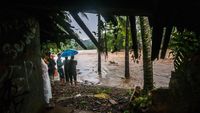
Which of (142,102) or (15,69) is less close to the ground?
(15,69)

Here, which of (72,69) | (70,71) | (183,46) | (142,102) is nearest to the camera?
(183,46)

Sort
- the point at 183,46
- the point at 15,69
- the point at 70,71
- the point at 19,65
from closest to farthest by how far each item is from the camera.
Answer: the point at 15,69 → the point at 19,65 → the point at 183,46 → the point at 70,71

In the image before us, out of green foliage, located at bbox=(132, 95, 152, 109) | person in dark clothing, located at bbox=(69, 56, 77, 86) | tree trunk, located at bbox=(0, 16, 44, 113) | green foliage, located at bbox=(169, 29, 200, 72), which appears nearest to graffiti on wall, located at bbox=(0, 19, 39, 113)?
tree trunk, located at bbox=(0, 16, 44, 113)

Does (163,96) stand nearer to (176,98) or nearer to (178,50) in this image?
(176,98)

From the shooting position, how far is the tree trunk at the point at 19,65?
6027 millimetres

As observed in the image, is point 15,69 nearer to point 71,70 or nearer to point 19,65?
point 19,65

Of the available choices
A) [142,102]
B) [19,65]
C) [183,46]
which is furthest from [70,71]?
[19,65]

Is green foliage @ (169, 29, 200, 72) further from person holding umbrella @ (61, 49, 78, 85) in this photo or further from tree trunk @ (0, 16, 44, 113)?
person holding umbrella @ (61, 49, 78, 85)

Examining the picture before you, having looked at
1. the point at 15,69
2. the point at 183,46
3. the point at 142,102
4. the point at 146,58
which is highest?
the point at 183,46

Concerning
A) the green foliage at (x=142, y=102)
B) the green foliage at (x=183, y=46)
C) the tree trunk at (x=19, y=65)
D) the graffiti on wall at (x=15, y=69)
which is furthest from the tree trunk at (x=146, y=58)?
the graffiti on wall at (x=15, y=69)

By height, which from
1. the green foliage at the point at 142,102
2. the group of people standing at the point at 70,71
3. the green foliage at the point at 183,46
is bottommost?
the green foliage at the point at 142,102

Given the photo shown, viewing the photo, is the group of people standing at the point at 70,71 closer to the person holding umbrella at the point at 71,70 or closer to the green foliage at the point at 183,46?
the person holding umbrella at the point at 71,70

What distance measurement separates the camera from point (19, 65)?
6.41 metres

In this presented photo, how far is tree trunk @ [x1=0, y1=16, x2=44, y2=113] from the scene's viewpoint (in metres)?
6.03
